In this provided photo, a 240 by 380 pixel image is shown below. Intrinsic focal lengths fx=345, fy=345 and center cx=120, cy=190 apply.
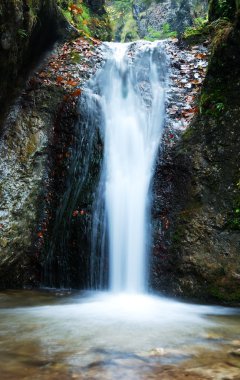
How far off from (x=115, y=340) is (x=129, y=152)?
3.96m

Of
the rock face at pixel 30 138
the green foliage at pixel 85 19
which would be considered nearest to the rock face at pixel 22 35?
the rock face at pixel 30 138

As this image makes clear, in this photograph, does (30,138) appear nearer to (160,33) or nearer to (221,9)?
(221,9)

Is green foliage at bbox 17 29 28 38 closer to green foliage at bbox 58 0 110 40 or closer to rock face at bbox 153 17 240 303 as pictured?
rock face at bbox 153 17 240 303

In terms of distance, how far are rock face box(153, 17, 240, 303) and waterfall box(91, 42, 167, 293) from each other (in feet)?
1.23

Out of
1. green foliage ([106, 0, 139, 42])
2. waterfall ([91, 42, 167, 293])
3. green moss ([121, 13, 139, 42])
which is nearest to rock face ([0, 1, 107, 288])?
waterfall ([91, 42, 167, 293])

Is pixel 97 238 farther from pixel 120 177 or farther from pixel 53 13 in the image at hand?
pixel 53 13

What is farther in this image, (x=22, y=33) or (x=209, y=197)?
(x=22, y=33)

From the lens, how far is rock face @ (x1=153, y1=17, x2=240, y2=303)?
14.9 feet

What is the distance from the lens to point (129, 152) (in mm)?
6152

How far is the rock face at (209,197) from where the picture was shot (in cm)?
453

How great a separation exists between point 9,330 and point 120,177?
3390mm

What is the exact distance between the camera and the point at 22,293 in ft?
15.7

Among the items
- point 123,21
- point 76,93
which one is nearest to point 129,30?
point 123,21

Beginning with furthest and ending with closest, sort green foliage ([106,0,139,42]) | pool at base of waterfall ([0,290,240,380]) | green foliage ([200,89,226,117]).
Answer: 1. green foliage ([106,0,139,42])
2. green foliage ([200,89,226,117])
3. pool at base of waterfall ([0,290,240,380])
